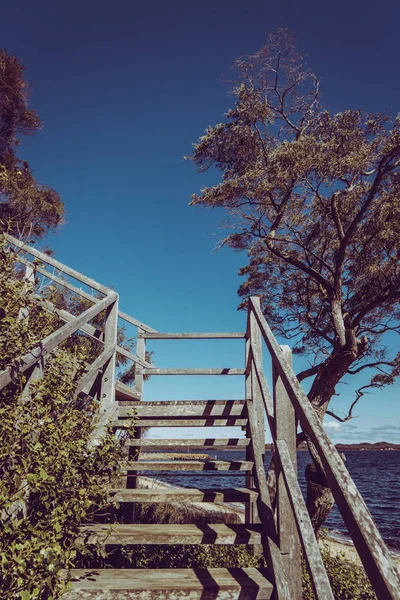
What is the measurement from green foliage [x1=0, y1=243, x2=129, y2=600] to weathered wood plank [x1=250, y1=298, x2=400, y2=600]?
4.72 feet

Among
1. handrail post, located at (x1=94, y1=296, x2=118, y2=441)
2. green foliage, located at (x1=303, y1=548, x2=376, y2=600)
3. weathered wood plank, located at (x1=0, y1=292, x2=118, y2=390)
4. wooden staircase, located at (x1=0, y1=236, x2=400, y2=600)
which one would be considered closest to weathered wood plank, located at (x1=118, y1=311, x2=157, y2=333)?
handrail post, located at (x1=94, y1=296, x2=118, y2=441)

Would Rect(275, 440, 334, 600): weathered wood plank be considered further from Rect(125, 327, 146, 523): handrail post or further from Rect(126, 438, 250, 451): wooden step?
Rect(125, 327, 146, 523): handrail post

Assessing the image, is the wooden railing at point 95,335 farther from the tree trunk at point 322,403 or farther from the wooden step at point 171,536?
the tree trunk at point 322,403

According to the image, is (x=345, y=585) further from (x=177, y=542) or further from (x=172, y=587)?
(x=172, y=587)

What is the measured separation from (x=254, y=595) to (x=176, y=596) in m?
0.49

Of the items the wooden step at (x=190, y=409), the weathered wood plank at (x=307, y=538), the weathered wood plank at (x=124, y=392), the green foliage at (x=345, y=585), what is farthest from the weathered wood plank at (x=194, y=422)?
the weathered wood plank at (x=307, y=538)

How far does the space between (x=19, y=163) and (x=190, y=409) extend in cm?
1454

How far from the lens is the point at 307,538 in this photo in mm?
2102

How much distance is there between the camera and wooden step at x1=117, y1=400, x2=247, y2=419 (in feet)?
16.4

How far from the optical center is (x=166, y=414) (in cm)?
499

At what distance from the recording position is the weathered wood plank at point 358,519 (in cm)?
137

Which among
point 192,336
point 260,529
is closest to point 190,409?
point 192,336

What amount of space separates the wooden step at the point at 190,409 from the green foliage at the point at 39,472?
1.53 m

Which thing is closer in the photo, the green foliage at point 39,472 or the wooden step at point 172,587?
the green foliage at point 39,472
